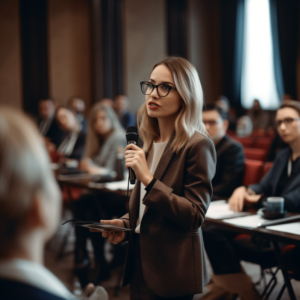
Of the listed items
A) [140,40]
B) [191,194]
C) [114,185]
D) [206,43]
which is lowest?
[114,185]

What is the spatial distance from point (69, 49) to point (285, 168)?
807 centimetres

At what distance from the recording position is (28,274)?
0.67 meters

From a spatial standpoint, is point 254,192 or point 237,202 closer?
point 237,202

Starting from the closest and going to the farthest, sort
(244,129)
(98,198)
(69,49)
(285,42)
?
(98,198) → (244,129) → (69,49) → (285,42)

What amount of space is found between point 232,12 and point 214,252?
10.7 m

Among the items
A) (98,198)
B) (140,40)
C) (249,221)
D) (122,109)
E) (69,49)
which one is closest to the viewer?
(249,221)

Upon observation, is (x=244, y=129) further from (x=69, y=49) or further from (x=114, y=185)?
(x=114, y=185)

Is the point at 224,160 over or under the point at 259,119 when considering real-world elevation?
under

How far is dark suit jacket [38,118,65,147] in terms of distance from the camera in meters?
6.79

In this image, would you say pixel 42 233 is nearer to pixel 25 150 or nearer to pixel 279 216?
pixel 25 150

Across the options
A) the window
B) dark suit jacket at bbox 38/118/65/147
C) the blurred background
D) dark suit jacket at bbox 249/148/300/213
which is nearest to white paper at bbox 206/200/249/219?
dark suit jacket at bbox 249/148/300/213

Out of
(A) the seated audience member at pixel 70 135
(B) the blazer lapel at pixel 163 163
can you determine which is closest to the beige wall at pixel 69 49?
(A) the seated audience member at pixel 70 135

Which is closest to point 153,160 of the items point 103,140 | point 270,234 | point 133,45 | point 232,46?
point 270,234

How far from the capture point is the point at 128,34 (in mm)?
10273
